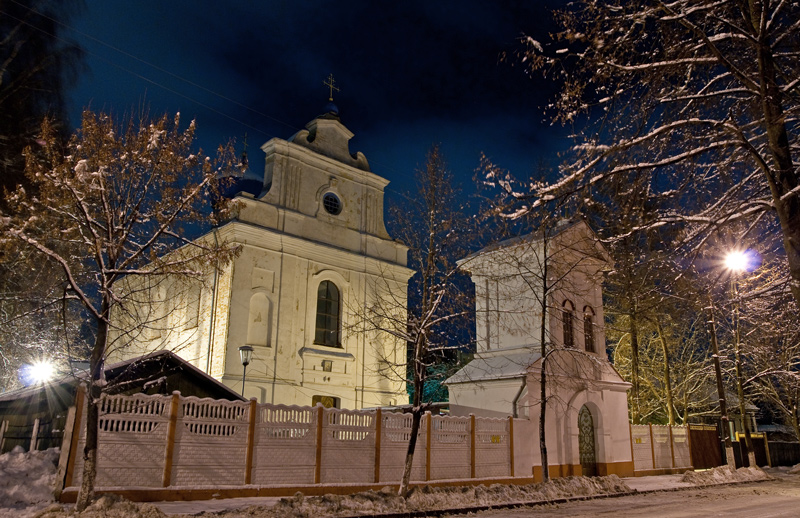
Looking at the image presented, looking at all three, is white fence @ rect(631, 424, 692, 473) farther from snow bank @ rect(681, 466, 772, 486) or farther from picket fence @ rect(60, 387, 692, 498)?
picket fence @ rect(60, 387, 692, 498)

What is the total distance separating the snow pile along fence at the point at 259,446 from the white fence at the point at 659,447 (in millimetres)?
8208

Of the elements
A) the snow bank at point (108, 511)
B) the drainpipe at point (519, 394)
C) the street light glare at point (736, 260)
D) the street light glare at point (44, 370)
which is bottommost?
the snow bank at point (108, 511)

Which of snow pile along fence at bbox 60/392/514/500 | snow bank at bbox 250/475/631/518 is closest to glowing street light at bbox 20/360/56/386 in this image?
snow pile along fence at bbox 60/392/514/500

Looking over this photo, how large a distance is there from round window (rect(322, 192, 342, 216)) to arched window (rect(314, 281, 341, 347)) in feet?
11.2

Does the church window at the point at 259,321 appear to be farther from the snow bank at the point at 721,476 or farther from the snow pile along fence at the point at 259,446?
the snow bank at the point at 721,476

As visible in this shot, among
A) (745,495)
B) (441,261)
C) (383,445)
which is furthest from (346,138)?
(745,495)

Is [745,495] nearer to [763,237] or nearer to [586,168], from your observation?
[763,237]

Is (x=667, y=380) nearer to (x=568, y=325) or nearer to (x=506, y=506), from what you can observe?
(x=568, y=325)

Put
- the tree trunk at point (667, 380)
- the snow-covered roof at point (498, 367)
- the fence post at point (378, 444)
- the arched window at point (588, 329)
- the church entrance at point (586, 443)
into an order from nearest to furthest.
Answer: the fence post at point (378, 444)
the snow-covered roof at point (498, 367)
the church entrance at point (586, 443)
the arched window at point (588, 329)
the tree trunk at point (667, 380)

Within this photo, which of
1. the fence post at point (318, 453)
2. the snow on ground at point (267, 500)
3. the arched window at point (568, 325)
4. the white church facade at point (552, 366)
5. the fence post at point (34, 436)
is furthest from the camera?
the arched window at point (568, 325)

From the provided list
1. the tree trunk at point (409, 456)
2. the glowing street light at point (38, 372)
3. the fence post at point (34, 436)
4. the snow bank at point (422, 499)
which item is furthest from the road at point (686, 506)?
the glowing street light at point (38, 372)

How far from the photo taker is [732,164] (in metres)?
8.52

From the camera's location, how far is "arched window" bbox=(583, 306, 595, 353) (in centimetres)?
2223

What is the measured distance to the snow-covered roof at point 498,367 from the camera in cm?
1898
